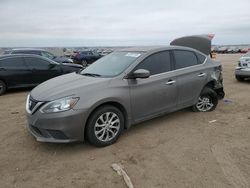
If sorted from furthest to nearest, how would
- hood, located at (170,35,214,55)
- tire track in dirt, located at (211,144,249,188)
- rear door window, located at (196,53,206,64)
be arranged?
hood, located at (170,35,214,55), rear door window, located at (196,53,206,64), tire track in dirt, located at (211,144,249,188)

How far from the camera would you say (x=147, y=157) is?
377 centimetres

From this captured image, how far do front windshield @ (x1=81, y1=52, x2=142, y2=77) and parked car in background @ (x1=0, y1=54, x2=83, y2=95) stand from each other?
15.6 feet

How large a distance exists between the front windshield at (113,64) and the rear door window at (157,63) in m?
0.20

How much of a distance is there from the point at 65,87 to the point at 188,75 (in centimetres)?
260

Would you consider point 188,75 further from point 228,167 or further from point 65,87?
point 65,87

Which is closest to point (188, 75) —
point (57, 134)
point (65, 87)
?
point (65, 87)

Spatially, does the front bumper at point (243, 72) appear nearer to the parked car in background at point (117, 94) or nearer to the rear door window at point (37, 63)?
the parked car in background at point (117, 94)

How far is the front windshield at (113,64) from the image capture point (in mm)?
4582

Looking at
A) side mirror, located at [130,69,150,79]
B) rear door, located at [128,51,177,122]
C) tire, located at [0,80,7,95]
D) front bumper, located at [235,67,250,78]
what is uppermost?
side mirror, located at [130,69,150,79]

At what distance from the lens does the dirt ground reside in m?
3.19

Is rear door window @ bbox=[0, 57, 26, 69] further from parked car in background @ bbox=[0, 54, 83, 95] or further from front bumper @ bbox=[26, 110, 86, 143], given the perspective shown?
front bumper @ bbox=[26, 110, 86, 143]

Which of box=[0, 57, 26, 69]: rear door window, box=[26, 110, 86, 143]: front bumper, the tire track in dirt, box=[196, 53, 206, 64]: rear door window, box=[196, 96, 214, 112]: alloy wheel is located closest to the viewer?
the tire track in dirt

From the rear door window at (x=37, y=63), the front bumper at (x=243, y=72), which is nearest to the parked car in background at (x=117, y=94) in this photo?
the front bumper at (x=243, y=72)

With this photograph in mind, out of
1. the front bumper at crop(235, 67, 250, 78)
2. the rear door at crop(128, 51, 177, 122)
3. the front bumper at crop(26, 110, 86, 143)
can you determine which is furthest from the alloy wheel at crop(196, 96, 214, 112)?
the front bumper at crop(235, 67, 250, 78)
